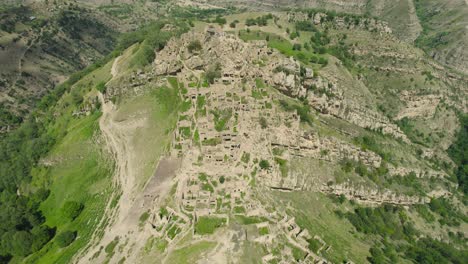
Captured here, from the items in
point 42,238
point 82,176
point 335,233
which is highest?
point 335,233

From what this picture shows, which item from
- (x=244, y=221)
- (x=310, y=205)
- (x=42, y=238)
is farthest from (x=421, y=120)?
(x=42, y=238)

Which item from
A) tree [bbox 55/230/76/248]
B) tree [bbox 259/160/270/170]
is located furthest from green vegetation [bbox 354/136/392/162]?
tree [bbox 55/230/76/248]

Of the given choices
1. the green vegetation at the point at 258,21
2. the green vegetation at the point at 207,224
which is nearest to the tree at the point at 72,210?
the green vegetation at the point at 207,224

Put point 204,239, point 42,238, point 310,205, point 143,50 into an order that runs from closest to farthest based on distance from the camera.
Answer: point 204,239
point 310,205
point 42,238
point 143,50

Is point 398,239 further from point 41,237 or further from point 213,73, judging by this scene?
point 41,237

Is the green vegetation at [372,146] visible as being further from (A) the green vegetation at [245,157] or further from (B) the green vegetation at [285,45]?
(A) the green vegetation at [245,157]

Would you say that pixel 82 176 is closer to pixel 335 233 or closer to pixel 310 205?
pixel 310 205
